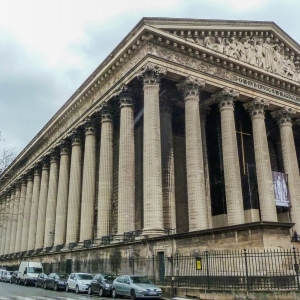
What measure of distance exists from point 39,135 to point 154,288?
36.7 metres

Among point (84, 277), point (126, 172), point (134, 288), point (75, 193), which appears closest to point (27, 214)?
point (75, 193)

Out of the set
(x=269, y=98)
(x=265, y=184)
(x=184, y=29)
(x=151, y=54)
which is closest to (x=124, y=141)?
(x=151, y=54)

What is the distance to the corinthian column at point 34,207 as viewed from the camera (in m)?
51.3

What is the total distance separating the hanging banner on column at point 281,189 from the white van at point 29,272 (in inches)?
865

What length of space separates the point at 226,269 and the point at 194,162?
1029 centimetres

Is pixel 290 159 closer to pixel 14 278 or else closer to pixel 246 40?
pixel 246 40

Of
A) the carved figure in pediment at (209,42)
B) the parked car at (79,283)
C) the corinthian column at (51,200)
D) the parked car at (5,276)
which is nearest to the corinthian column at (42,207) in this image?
the corinthian column at (51,200)

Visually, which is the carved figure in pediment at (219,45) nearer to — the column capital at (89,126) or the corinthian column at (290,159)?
the corinthian column at (290,159)

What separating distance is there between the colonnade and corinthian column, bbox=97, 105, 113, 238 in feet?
0.26

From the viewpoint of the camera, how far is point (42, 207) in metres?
49.2

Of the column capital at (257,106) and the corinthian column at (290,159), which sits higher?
the column capital at (257,106)

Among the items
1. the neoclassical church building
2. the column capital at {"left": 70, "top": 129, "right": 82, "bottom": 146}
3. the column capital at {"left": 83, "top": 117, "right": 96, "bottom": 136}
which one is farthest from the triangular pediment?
the column capital at {"left": 70, "top": 129, "right": 82, "bottom": 146}

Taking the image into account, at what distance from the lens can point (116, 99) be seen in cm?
3253

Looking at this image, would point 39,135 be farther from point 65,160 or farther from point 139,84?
point 139,84
